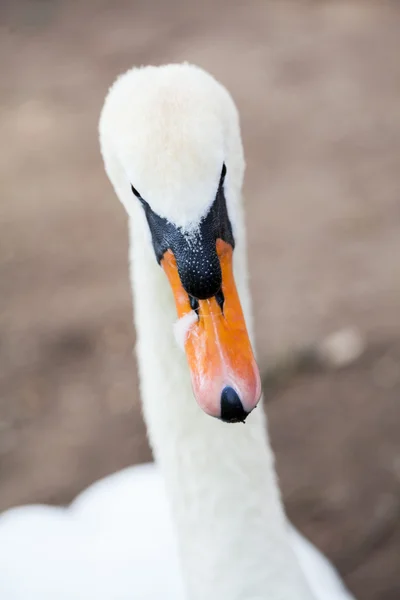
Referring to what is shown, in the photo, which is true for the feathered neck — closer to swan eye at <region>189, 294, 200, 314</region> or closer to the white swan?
the white swan

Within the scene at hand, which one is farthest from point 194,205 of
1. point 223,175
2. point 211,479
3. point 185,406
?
point 211,479

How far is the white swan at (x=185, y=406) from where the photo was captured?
1.29m

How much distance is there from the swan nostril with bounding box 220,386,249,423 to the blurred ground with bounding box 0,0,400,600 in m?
1.60

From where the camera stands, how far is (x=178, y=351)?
158cm

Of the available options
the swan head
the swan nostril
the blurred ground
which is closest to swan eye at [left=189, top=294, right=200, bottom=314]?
the swan head

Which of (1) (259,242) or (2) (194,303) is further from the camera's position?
(1) (259,242)

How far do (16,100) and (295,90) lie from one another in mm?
1894

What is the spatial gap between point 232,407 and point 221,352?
0.10 m

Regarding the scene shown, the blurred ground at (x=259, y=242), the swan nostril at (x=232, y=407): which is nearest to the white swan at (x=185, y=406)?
the swan nostril at (x=232, y=407)

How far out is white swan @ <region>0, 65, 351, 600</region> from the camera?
4.24ft

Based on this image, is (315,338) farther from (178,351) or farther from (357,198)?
(178,351)

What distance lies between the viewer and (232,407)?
123 cm

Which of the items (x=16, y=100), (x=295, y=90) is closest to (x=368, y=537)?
(x=295, y=90)

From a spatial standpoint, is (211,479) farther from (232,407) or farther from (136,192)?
(136,192)
